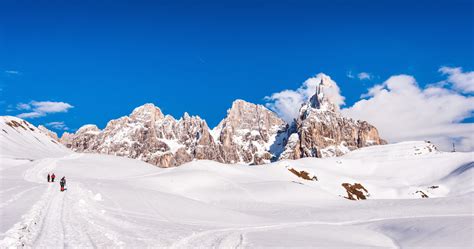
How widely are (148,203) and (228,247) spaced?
19.4 metres

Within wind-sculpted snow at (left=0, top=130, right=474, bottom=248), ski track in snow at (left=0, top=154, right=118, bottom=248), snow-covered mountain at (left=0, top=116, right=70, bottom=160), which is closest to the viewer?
ski track in snow at (left=0, top=154, right=118, bottom=248)

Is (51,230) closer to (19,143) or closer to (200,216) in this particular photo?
(200,216)

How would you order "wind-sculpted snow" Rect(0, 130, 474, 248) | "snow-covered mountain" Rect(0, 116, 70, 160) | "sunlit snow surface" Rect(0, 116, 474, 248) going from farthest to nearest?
"snow-covered mountain" Rect(0, 116, 70, 160) < "sunlit snow surface" Rect(0, 116, 474, 248) < "wind-sculpted snow" Rect(0, 130, 474, 248)

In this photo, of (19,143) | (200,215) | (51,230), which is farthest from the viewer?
(19,143)

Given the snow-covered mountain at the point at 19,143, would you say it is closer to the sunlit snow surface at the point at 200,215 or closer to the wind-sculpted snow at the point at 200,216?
the sunlit snow surface at the point at 200,215

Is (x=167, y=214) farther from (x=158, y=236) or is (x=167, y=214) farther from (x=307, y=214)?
(x=307, y=214)

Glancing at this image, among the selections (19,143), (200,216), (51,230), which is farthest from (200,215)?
(19,143)

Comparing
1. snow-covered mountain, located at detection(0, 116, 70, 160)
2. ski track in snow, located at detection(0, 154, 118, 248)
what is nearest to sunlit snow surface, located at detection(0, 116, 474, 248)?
ski track in snow, located at detection(0, 154, 118, 248)

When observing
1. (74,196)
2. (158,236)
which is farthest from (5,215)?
(74,196)

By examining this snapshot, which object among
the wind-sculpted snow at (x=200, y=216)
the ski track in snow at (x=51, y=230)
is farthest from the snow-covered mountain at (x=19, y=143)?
the ski track in snow at (x=51, y=230)

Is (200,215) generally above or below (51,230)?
above

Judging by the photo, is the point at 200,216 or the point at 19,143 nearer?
the point at 200,216

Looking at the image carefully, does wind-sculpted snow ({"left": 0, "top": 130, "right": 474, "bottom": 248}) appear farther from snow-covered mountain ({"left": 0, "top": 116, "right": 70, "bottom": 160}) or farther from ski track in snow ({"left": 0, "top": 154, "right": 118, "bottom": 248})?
snow-covered mountain ({"left": 0, "top": 116, "right": 70, "bottom": 160})

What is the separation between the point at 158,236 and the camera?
759 inches
